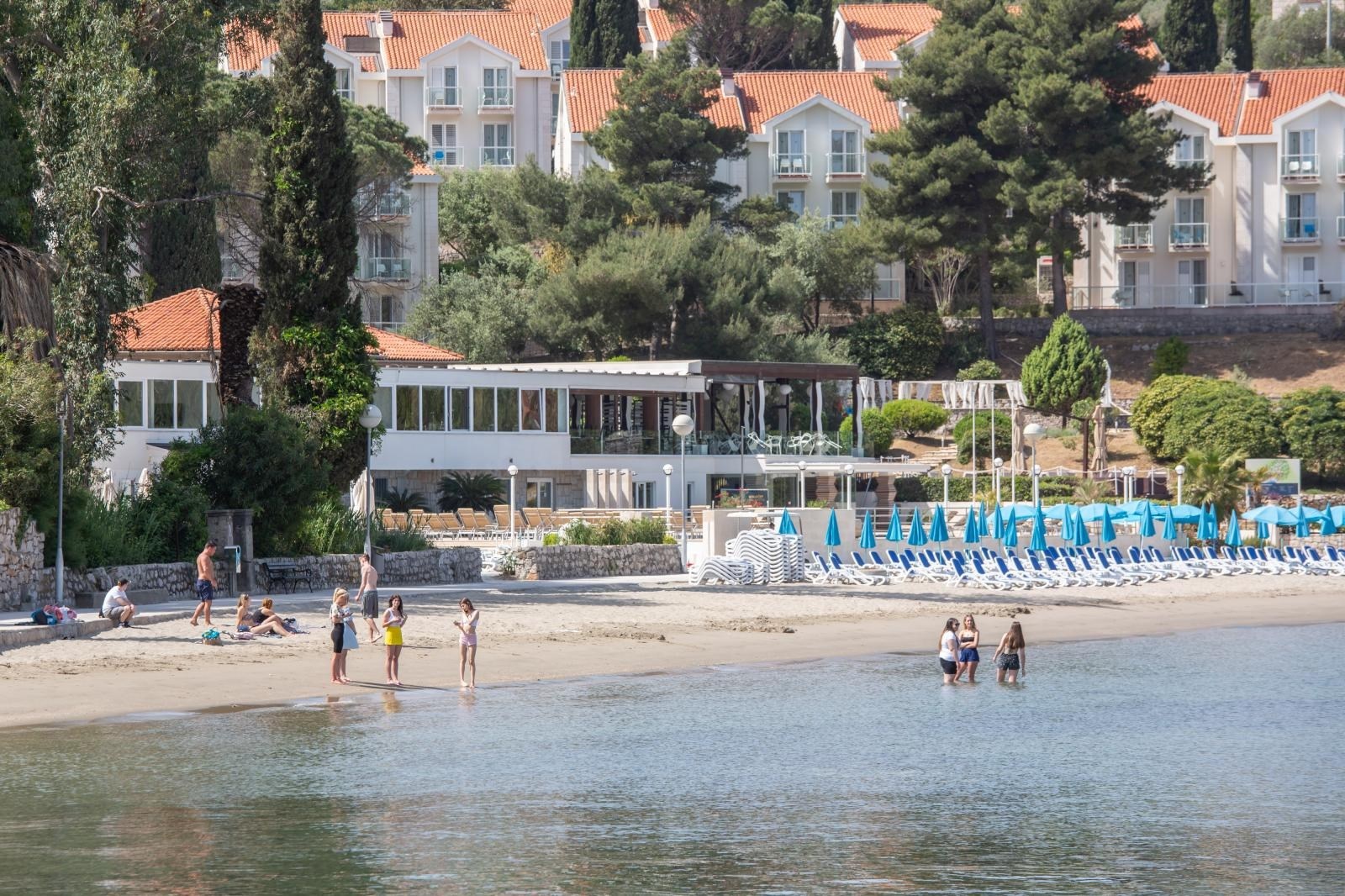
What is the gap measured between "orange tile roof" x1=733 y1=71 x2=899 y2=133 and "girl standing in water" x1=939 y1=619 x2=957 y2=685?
52202 mm

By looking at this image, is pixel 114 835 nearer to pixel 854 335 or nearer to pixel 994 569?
pixel 994 569

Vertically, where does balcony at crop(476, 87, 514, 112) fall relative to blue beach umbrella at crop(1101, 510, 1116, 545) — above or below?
above

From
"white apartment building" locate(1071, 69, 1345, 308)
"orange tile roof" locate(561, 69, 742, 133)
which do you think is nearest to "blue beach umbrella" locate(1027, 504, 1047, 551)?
"white apartment building" locate(1071, 69, 1345, 308)

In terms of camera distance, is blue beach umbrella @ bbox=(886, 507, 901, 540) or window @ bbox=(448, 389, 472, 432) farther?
window @ bbox=(448, 389, 472, 432)

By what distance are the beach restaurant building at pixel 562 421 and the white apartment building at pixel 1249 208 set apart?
83.9ft

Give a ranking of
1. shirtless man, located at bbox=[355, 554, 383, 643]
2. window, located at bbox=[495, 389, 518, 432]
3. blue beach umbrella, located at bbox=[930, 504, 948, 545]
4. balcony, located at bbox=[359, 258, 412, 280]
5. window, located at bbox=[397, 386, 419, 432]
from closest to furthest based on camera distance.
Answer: shirtless man, located at bbox=[355, 554, 383, 643] → blue beach umbrella, located at bbox=[930, 504, 948, 545] → window, located at bbox=[397, 386, 419, 432] → window, located at bbox=[495, 389, 518, 432] → balcony, located at bbox=[359, 258, 412, 280]

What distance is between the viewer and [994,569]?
41.8 metres

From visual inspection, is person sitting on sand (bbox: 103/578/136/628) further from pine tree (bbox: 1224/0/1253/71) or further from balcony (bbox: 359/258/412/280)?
pine tree (bbox: 1224/0/1253/71)

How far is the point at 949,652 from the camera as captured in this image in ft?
87.6

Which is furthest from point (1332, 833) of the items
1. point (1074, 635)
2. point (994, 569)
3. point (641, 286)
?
point (641, 286)

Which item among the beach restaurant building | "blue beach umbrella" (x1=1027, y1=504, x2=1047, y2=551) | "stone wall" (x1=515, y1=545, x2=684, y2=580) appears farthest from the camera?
the beach restaurant building

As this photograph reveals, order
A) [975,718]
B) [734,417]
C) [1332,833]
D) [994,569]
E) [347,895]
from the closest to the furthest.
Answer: [347,895] → [1332,833] → [975,718] → [994,569] → [734,417]

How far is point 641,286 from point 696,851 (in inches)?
1814

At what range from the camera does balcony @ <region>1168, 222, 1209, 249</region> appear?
76.2 metres
